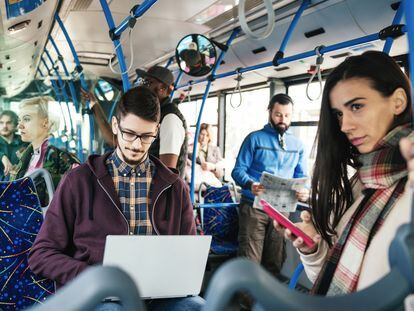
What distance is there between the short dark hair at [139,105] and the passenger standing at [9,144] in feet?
4.67

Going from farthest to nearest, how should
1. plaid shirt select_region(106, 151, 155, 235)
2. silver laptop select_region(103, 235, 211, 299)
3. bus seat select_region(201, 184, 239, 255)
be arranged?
bus seat select_region(201, 184, 239, 255) → plaid shirt select_region(106, 151, 155, 235) → silver laptop select_region(103, 235, 211, 299)

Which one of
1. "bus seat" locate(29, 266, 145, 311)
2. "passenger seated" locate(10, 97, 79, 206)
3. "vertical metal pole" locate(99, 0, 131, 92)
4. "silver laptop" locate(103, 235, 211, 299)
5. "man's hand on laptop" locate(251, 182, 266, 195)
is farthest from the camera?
"man's hand on laptop" locate(251, 182, 266, 195)

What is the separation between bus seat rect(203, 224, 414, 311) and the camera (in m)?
0.37

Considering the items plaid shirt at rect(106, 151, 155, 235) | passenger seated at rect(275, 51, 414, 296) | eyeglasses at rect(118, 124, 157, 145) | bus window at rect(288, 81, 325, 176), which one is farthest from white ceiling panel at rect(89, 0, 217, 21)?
passenger seated at rect(275, 51, 414, 296)

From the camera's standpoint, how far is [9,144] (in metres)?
2.88

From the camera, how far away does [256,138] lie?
11.1ft

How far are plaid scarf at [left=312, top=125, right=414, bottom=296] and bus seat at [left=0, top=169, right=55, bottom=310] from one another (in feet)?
4.14

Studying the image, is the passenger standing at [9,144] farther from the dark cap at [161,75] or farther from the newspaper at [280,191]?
the newspaper at [280,191]

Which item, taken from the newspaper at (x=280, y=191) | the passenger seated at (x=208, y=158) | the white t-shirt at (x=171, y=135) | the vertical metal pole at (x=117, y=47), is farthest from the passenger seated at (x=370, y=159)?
the passenger seated at (x=208, y=158)

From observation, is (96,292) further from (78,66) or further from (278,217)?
A: (78,66)

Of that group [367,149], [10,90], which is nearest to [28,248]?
[367,149]

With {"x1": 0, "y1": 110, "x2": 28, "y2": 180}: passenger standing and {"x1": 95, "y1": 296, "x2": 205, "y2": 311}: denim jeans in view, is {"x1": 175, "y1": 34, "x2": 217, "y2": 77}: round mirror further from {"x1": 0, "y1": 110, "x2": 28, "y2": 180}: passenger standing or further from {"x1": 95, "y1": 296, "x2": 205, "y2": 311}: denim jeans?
{"x1": 95, "y1": 296, "x2": 205, "y2": 311}: denim jeans

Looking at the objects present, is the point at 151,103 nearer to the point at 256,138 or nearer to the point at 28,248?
the point at 28,248

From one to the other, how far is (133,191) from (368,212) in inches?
44.0
